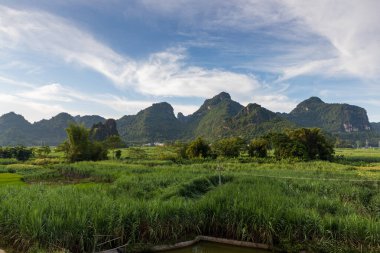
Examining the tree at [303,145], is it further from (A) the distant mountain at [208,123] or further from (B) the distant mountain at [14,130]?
(B) the distant mountain at [14,130]

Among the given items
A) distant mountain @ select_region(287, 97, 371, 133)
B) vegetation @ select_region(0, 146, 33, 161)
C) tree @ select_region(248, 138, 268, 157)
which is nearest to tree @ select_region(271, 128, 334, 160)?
tree @ select_region(248, 138, 268, 157)

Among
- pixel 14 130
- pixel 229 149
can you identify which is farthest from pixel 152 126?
pixel 229 149

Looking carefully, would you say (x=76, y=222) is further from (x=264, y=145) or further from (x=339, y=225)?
(x=264, y=145)

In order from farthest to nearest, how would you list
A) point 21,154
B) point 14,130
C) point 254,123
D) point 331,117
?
point 331,117
point 14,130
point 254,123
point 21,154

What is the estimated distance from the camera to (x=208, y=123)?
5522 inches

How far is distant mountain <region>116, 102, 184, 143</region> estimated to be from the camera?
13300 cm

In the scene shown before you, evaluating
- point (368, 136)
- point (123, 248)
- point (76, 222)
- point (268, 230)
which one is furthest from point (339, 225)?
point (368, 136)

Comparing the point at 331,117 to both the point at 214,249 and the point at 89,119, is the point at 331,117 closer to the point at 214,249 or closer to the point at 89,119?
the point at 89,119

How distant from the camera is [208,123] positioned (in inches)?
5522

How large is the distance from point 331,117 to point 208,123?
235 ft

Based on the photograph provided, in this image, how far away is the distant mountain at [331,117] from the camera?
152500mm

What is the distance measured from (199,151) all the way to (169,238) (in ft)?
122

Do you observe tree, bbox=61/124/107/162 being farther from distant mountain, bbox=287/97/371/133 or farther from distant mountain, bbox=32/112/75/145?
distant mountain, bbox=287/97/371/133

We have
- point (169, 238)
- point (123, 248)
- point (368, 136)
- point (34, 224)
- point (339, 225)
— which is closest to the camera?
point (34, 224)
